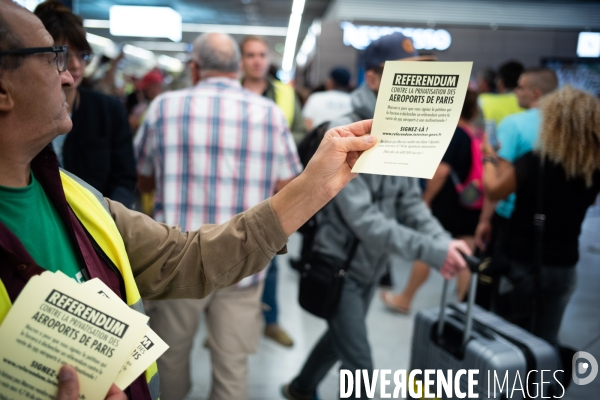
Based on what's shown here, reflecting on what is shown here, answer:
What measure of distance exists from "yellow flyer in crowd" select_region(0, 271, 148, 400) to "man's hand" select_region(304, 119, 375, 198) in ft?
1.65

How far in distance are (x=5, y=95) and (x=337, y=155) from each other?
0.65 m

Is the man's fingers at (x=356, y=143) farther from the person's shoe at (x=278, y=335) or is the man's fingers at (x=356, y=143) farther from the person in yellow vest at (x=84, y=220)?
the person's shoe at (x=278, y=335)

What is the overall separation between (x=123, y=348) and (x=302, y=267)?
4.43ft

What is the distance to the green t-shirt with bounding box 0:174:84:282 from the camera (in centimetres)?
88

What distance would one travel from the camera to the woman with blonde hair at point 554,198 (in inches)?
84.7

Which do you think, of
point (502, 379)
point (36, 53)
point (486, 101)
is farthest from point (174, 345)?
point (486, 101)

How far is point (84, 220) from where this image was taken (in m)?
1.03

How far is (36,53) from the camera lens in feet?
2.89

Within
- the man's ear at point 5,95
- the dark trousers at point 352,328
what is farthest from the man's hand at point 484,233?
the man's ear at point 5,95

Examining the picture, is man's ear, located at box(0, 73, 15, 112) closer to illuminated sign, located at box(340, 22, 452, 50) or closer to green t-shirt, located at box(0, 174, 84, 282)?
green t-shirt, located at box(0, 174, 84, 282)

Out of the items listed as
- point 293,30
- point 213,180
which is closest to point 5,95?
point 213,180

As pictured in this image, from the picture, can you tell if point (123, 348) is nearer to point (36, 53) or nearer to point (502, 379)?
point (36, 53)

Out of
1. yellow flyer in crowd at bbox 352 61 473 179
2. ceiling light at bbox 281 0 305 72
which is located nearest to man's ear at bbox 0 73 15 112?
yellow flyer in crowd at bbox 352 61 473 179

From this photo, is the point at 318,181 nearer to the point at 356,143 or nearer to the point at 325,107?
the point at 356,143
